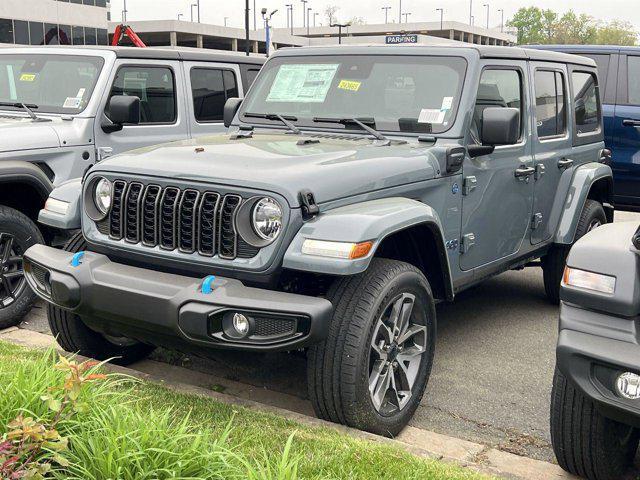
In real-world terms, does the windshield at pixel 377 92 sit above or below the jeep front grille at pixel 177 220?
above

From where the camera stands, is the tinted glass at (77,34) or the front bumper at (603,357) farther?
the tinted glass at (77,34)

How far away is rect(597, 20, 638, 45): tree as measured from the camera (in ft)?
388

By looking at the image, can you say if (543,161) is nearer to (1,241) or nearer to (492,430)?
(492,430)

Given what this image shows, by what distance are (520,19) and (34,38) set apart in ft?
330

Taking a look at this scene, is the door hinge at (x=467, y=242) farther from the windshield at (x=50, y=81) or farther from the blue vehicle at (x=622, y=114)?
the blue vehicle at (x=622, y=114)

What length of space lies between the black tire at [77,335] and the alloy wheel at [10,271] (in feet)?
3.69

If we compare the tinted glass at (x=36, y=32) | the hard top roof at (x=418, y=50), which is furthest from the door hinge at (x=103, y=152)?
the tinted glass at (x=36, y=32)

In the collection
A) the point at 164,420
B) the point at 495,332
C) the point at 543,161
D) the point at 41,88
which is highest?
the point at 41,88

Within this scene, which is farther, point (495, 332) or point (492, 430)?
point (495, 332)

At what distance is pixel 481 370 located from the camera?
525 cm

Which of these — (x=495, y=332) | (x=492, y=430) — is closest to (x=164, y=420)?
(x=492, y=430)

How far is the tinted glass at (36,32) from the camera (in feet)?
157

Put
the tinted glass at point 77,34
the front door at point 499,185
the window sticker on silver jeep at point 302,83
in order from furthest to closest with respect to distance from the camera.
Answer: the tinted glass at point 77,34 < the window sticker on silver jeep at point 302,83 < the front door at point 499,185

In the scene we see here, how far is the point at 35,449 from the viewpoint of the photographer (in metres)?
2.80
